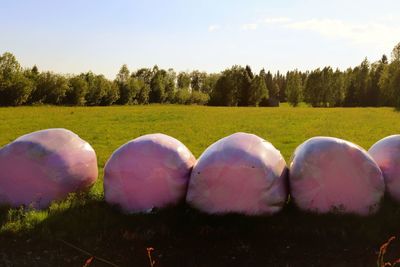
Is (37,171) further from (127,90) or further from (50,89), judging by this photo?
(127,90)

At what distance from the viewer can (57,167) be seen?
7.60 metres

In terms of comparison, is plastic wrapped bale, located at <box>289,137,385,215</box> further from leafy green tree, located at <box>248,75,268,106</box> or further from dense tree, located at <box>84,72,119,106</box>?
leafy green tree, located at <box>248,75,268,106</box>

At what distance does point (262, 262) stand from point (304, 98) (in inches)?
3793

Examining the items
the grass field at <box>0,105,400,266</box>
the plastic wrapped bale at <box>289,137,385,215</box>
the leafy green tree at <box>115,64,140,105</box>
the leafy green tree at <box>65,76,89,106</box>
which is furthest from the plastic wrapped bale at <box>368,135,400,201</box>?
the leafy green tree at <box>115,64,140,105</box>

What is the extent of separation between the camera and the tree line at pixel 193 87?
2277 inches


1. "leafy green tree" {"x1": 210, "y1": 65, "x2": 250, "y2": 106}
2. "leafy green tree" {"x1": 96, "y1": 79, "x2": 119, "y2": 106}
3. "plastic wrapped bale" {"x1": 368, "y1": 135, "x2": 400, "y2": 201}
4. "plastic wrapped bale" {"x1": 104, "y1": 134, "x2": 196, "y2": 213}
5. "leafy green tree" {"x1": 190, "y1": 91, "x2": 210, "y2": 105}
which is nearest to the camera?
"plastic wrapped bale" {"x1": 104, "y1": 134, "x2": 196, "y2": 213}

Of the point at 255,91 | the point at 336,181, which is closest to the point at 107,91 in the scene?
the point at 255,91

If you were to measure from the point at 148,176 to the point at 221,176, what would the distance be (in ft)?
3.73

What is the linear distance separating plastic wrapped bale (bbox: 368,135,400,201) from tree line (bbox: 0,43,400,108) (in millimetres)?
51403

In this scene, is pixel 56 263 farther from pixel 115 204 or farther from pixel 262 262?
pixel 262 262

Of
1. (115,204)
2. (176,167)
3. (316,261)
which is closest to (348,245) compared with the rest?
(316,261)

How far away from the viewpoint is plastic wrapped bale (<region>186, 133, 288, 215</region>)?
6.70m

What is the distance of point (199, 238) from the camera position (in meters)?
6.35

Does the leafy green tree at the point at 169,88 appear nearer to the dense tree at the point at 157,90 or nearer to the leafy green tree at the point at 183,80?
the dense tree at the point at 157,90
